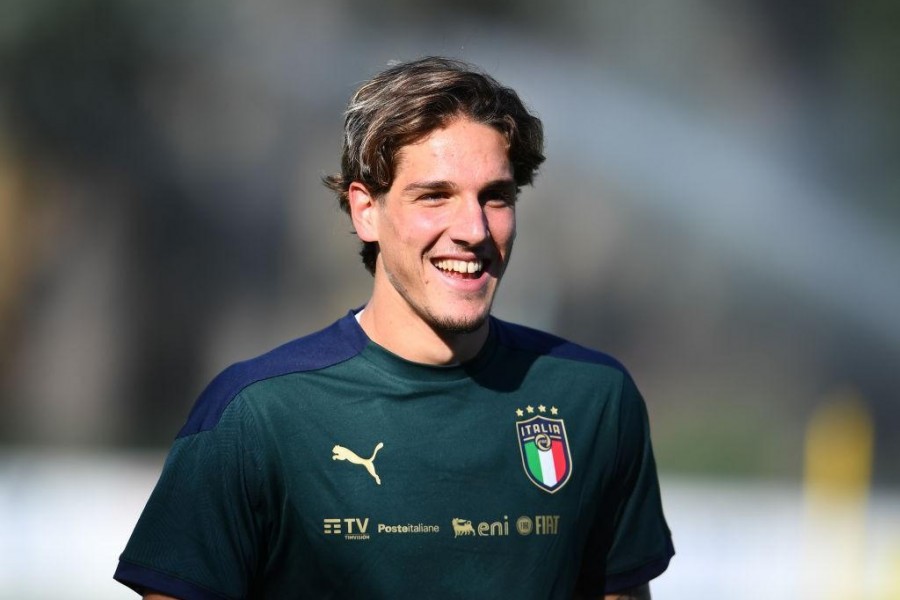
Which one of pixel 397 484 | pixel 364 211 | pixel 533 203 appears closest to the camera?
pixel 397 484

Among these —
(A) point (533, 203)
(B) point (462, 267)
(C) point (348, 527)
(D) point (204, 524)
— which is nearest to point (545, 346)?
(B) point (462, 267)

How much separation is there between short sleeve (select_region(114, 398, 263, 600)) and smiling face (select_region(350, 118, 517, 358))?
443 mm

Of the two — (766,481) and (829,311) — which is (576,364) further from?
(829,311)

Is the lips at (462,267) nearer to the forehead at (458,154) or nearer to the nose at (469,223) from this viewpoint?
the nose at (469,223)

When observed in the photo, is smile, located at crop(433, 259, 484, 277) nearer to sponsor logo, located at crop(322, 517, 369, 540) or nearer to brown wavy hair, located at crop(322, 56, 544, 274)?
brown wavy hair, located at crop(322, 56, 544, 274)

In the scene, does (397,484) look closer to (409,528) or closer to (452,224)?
(409,528)

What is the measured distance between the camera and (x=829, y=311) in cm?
1079

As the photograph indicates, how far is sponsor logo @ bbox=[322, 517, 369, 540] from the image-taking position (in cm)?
262

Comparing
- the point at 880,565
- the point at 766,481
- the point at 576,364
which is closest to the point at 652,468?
the point at 576,364

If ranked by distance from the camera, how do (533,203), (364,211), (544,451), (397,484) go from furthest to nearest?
1. (533,203)
2. (364,211)
3. (544,451)
4. (397,484)

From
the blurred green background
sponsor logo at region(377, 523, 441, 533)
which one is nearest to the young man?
sponsor logo at region(377, 523, 441, 533)

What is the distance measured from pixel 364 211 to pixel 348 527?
0.69 m

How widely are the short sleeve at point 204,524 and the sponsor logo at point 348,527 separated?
0.13 meters

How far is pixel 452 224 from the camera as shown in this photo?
267 centimetres
